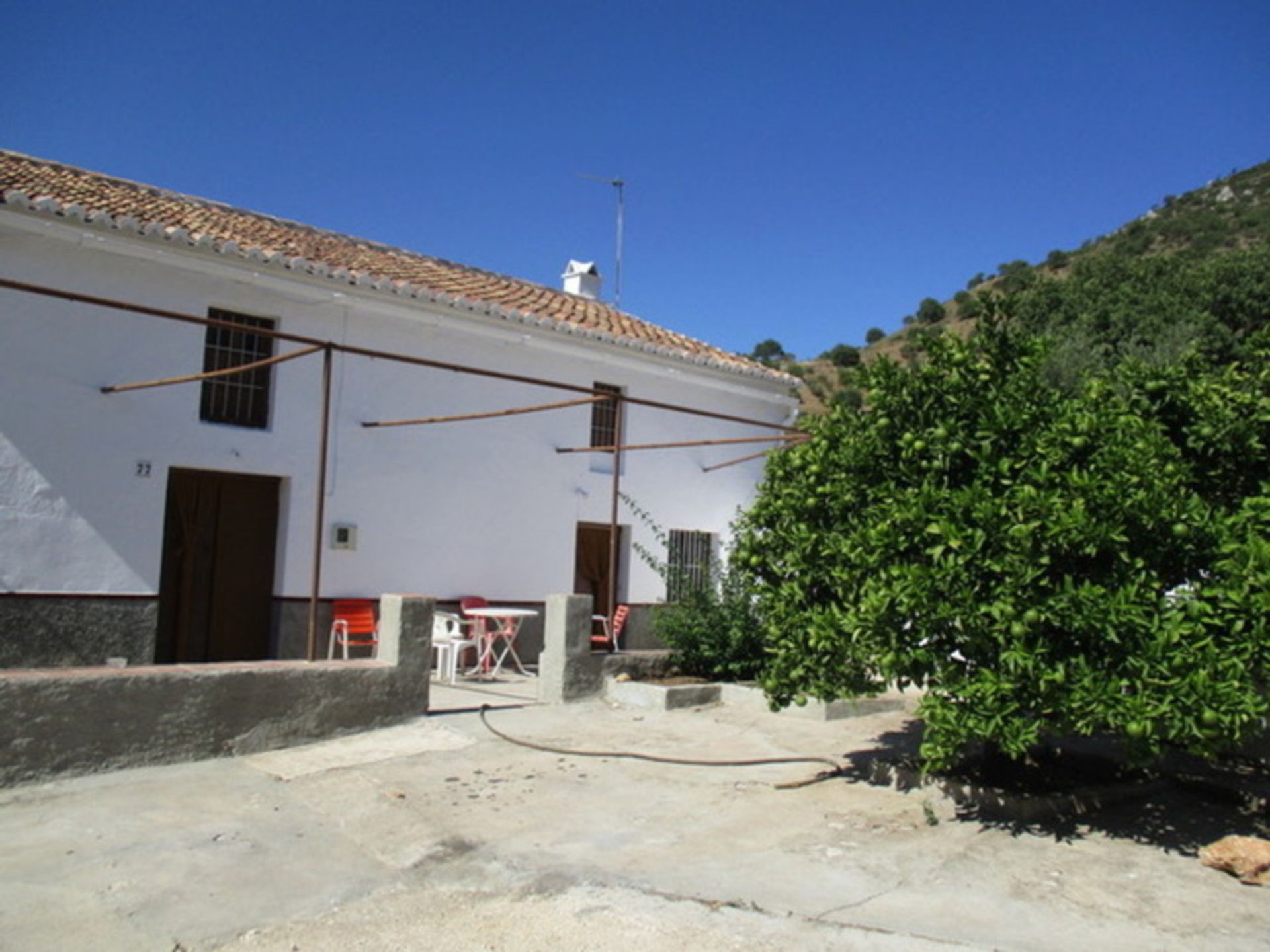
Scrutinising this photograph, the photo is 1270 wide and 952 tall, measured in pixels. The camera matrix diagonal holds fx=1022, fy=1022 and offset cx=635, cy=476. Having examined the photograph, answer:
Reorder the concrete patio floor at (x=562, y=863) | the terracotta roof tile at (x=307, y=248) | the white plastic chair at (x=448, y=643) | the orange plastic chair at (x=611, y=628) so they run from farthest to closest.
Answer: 1. the orange plastic chair at (x=611, y=628)
2. the white plastic chair at (x=448, y=643)
3. the terracotta roof tile at (x=307, y=248)
4. the concrete patio floor at (x=562, y=863)

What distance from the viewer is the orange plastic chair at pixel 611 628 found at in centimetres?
1284

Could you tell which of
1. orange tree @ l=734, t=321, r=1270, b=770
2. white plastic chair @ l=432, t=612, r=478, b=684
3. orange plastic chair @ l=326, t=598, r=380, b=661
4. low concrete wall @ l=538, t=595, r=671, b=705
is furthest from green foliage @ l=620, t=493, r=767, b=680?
orange tree @ l=734, t=321, r=1270, b=770

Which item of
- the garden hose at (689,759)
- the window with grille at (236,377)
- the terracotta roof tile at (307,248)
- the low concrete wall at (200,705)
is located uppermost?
the terracotta roof tile at (307,248)

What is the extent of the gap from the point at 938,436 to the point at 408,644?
4.58m

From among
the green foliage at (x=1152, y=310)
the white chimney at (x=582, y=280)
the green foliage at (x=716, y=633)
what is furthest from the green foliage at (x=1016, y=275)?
the green foliage at (x=716, y=633)

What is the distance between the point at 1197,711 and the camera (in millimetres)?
4934

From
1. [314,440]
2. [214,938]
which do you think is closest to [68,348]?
[314,440]

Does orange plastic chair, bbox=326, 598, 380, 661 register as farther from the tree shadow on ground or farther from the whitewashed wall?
the tree shadow on ground

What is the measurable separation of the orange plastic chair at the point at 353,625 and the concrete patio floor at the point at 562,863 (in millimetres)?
3633

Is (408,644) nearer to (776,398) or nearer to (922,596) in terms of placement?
(922,596)

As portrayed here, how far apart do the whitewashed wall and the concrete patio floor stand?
13.5 feet

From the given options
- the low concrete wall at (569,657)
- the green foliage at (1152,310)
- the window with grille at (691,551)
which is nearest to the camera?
the low concrete wall at (569,657)

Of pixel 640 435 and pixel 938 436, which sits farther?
pixel 640 435

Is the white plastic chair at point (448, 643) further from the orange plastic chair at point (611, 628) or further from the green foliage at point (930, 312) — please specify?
the green foliage at point (930, 312)
